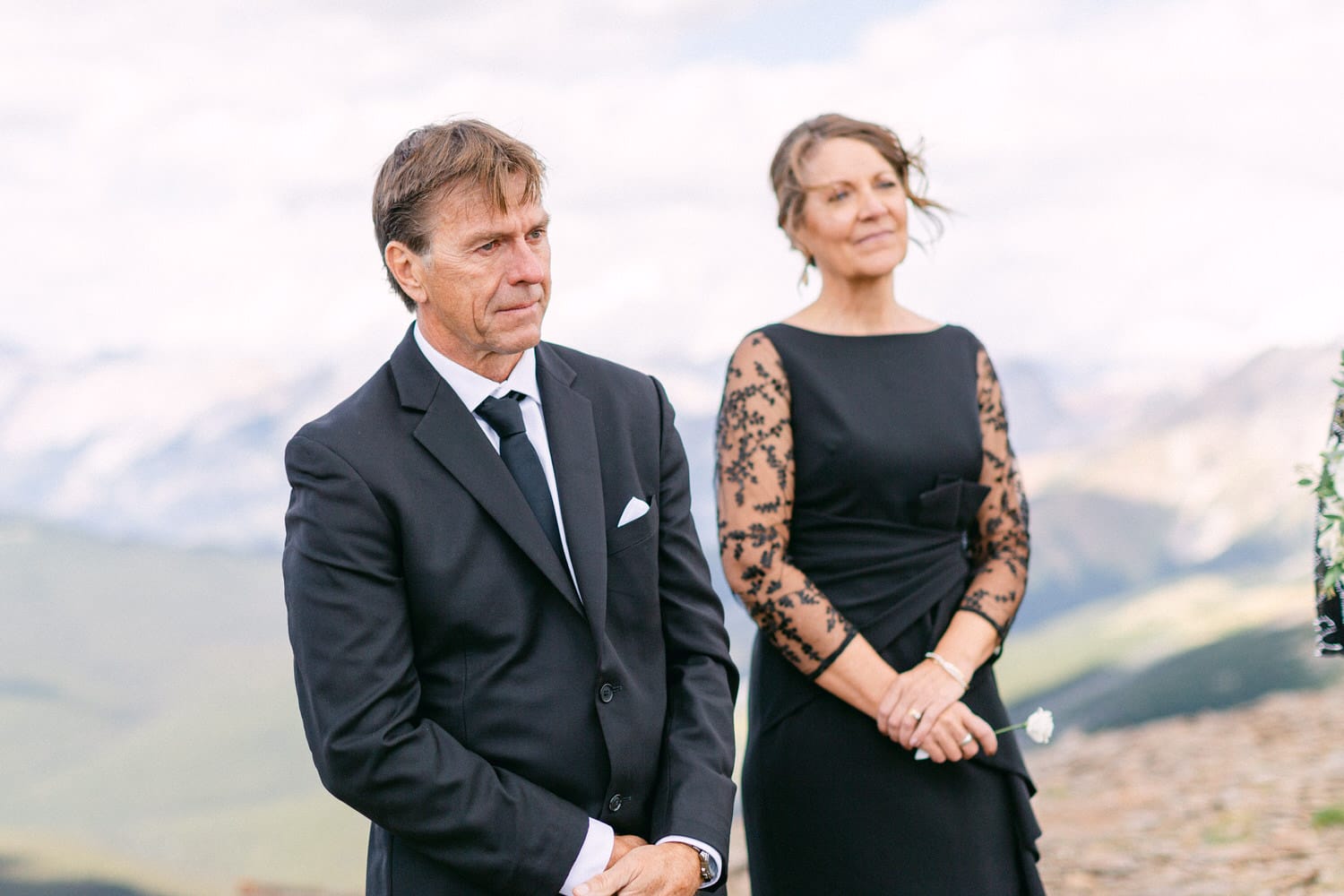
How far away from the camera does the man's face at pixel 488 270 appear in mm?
2041

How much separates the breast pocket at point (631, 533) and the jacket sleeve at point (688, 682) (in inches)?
3.2

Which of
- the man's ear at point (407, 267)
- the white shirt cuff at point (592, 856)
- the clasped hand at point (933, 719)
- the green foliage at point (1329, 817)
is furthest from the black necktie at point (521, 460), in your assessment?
the green foliage at point (1329, 817)

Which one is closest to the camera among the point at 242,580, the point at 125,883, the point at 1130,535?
the point at 125,883

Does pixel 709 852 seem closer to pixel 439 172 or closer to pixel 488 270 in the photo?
pixel 488 270

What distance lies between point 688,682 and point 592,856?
1.15ft

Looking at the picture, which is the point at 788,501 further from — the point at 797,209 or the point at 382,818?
the point at 382,818

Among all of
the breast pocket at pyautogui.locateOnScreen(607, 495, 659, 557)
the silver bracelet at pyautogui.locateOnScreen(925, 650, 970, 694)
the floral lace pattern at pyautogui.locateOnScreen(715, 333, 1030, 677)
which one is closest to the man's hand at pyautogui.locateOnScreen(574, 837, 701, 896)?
the breast pocket at pyautogui.locateOnScreen(607, 495, 659, 557)

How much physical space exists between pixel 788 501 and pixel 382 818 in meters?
1.24

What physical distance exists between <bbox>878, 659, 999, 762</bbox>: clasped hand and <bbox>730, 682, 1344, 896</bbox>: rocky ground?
2395 mm

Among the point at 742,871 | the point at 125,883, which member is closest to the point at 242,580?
the point at 125,883

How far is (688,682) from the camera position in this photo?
227cm

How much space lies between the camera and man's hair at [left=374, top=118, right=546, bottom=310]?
2.03 metres

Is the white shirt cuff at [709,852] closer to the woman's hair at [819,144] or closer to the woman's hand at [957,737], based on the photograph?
the woman's hand at [957,737]

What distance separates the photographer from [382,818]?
2.00m
